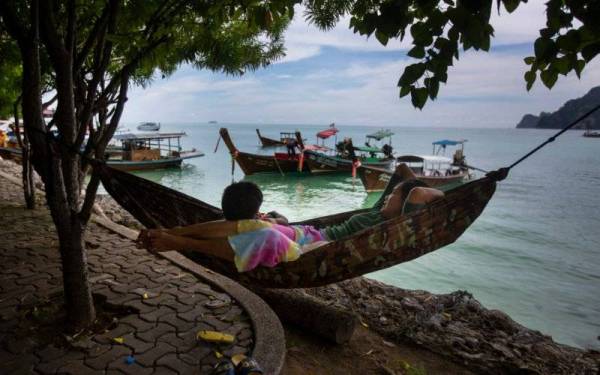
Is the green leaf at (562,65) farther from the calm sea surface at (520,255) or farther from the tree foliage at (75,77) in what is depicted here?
the calm sea surface at (520,255)

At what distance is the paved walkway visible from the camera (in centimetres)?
202

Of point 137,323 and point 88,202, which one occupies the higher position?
point 88,202

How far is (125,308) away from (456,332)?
2658mm

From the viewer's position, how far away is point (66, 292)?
2.28 m

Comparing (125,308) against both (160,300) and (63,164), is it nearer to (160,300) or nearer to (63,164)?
(160,300)

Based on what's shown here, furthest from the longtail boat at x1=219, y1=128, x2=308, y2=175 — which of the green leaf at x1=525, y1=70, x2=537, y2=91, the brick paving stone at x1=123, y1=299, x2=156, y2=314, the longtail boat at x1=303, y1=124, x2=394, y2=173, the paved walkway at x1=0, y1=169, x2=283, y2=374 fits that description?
the green leaf at x1=525, y1=70, x2=537, y2=91

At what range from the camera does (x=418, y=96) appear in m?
1.40

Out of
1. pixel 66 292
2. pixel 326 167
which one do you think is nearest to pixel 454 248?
pixel 66 292

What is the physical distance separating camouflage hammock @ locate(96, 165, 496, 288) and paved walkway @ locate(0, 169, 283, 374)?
0.42 metres

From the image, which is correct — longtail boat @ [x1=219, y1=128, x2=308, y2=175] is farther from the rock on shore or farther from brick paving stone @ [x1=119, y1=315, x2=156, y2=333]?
brick paving stone @ [x1=119, y1=315, x2=156, y2=333]

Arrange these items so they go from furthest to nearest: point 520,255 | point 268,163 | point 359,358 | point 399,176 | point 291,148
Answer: point 291,148
point 268,163
point 520,255
point 399,176
point 359,358

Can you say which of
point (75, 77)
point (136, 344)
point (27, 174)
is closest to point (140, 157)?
point (27, 174)

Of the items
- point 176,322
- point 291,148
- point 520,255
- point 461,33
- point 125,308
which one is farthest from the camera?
point 291,148

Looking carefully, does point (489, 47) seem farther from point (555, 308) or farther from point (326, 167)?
point (326, 167)
